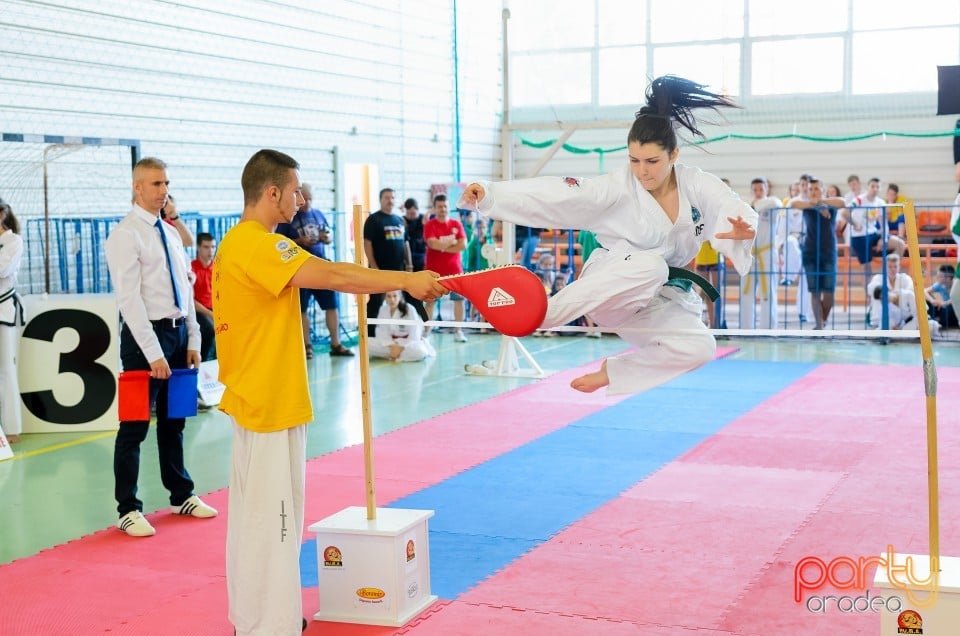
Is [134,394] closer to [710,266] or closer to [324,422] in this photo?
[324,422]

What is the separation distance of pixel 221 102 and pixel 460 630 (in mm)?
8377

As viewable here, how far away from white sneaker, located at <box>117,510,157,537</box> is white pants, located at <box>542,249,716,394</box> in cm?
230

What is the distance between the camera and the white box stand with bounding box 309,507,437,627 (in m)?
3.95

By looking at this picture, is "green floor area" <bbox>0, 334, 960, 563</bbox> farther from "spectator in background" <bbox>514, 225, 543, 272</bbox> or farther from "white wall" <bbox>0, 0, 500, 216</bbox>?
"white wall" <bbox>0, 0, 500, 216</bbox>

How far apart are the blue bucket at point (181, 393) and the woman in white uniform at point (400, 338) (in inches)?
211

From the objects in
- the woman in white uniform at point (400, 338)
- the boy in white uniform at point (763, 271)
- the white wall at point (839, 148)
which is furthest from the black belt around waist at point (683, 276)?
the white wall at point (839, 148)

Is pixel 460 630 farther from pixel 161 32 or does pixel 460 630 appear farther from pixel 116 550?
pixel 161 32

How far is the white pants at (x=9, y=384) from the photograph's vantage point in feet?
23.3

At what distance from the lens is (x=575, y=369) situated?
10.2 meters

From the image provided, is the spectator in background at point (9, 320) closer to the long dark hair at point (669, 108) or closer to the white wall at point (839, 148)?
the long dark hair at point (669, 108)

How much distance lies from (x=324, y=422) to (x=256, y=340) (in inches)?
167

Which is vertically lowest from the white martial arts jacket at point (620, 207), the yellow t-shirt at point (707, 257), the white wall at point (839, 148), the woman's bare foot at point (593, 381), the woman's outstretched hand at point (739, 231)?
the woman's bare foot at point (593, 381)

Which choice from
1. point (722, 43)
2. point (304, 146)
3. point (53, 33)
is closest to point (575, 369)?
point (304, 146)

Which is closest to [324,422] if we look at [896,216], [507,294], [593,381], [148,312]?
[148,312]
